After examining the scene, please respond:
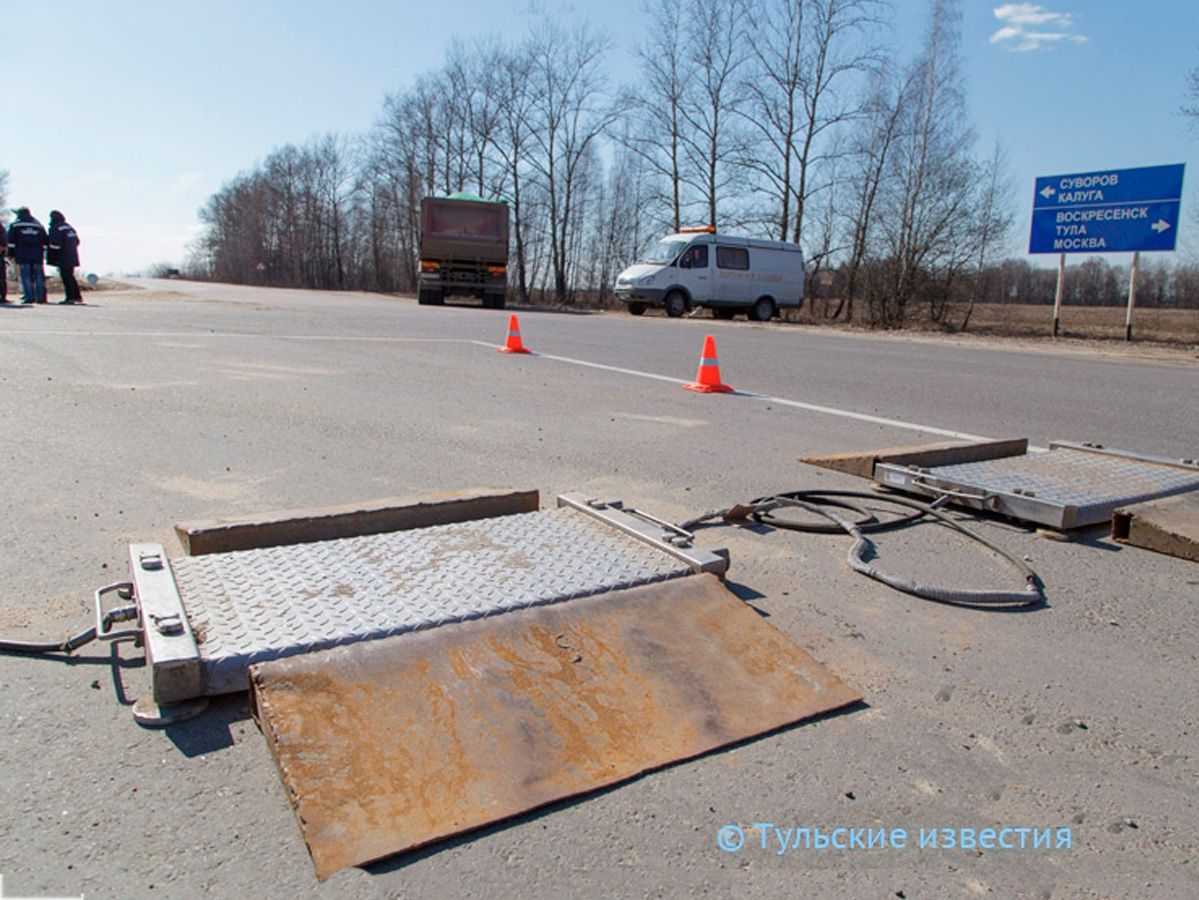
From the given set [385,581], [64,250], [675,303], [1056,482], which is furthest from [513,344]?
[675,303]

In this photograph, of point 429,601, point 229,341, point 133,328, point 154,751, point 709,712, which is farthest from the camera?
point 133,328

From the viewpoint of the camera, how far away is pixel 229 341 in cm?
1251

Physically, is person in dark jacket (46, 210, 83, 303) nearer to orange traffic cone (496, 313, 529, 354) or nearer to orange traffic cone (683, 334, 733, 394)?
orange traffic cone (496, 313, 529, 354)

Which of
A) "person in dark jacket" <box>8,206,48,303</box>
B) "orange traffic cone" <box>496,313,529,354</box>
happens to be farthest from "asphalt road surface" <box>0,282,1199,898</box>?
"person in dark jacket" <box>8,206,48,303</box>

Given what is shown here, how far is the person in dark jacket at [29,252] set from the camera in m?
19.8

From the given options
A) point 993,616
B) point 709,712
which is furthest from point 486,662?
point 993,616

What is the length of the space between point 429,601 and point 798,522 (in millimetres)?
2245

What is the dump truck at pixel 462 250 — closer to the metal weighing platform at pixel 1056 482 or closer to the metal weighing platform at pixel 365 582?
the metal weighing platform at pixel 1056 482

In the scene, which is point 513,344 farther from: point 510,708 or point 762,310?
point 762,310

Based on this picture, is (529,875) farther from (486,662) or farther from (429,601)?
(429,601)

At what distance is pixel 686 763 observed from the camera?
2.37 metres

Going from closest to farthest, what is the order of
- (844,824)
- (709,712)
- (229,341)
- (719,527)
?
(844,824) → (709,712) → (719,527) → (229,341)

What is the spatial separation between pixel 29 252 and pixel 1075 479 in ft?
71.0

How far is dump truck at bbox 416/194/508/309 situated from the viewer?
2848 cm
